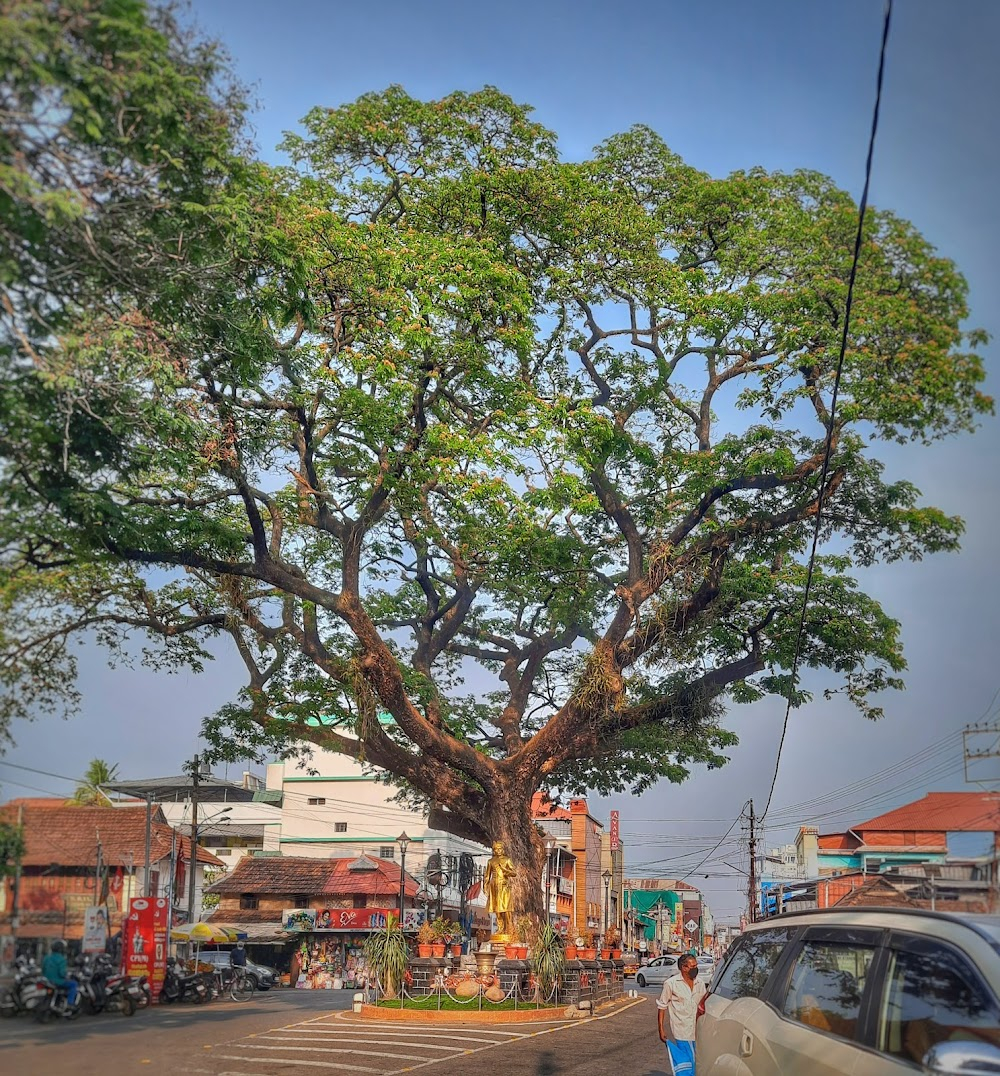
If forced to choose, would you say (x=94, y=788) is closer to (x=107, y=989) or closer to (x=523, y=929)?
(x=107, y=989)

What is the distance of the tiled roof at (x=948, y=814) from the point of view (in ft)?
17.4

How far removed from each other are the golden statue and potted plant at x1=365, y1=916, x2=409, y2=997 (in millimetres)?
1869

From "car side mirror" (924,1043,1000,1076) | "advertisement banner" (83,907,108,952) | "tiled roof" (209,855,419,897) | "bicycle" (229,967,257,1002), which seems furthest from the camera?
"tiled roof" (209,855,419,897)

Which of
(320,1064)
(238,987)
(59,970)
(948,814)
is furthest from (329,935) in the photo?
(948,814)

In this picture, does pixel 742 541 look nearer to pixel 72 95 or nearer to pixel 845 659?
pixel 845 659

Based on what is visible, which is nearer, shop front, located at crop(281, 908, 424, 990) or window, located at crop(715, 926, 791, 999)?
window, located at crop(715, 926, 791, 999)

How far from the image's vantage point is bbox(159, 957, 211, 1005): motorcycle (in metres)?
7.04

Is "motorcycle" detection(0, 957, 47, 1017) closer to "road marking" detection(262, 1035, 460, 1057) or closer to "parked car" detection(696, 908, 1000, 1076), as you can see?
"parked car" detection(696, 908, 1000, 1076)

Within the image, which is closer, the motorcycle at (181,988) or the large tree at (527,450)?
the motorcycle at (181,988)

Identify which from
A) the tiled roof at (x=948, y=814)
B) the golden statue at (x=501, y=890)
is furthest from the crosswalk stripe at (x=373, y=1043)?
the tiled roof at (x=948, y=814)

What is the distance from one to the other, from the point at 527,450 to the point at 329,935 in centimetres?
3387

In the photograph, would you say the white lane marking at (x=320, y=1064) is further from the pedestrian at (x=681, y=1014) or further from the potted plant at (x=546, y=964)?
the potted plant at (x=546, y=964)

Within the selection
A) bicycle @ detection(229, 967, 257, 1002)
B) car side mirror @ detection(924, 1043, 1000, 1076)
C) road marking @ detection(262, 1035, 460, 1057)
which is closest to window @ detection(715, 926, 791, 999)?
car side mirror @ detection(924, 1043, 1000, 1076)

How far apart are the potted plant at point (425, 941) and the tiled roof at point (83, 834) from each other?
17.1 meters
